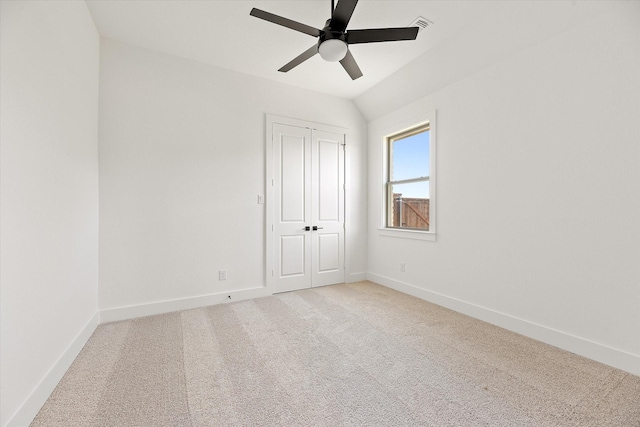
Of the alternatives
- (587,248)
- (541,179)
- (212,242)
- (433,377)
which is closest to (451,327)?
(433,377)

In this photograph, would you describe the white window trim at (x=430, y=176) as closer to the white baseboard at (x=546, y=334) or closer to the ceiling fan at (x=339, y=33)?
the white baseboard at (x=546, y=334)

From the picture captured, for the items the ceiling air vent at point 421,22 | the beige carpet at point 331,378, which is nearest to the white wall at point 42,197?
the beige carpet at point 331,378

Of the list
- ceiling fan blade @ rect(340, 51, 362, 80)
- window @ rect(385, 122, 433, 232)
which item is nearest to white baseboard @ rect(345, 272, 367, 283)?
window @ rect(385, 122, 433, 232)

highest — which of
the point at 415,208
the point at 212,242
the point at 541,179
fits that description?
the point at 541,179

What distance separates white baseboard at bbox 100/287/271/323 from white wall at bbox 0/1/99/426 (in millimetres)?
331

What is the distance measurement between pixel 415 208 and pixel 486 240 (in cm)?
112

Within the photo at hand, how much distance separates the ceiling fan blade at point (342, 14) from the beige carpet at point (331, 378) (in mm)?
2490

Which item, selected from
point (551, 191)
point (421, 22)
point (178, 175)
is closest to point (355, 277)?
point (551, 191)

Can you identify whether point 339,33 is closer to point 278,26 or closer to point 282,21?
point 282,21

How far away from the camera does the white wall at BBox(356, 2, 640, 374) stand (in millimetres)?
1917

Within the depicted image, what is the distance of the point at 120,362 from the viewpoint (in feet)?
6.54

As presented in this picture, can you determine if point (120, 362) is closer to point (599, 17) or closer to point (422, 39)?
point (422, 39)

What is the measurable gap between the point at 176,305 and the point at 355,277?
8.29ft

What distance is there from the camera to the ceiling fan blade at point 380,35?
1.96 metres
